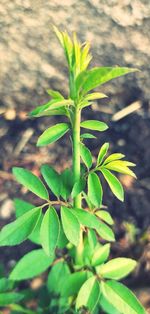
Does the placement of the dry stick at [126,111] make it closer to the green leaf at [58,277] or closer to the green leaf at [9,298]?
the green leaf at [58,277]

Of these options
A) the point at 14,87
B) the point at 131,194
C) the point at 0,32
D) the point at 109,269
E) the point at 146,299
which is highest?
the point at 0,32

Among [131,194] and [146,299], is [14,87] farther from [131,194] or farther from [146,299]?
[146,299]

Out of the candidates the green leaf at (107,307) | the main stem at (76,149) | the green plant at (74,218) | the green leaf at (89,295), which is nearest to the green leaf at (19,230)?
the green plant at (74,218)

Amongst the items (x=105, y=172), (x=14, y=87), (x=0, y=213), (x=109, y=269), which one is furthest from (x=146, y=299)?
(x=14, y=87)

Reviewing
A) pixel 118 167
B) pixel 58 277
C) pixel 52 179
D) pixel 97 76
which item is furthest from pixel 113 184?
pixel 58 277

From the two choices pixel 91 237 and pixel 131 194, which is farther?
pixel 131 194

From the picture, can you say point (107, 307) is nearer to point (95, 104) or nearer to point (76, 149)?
point (76, 149)

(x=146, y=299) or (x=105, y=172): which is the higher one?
(x=105, y=172)
